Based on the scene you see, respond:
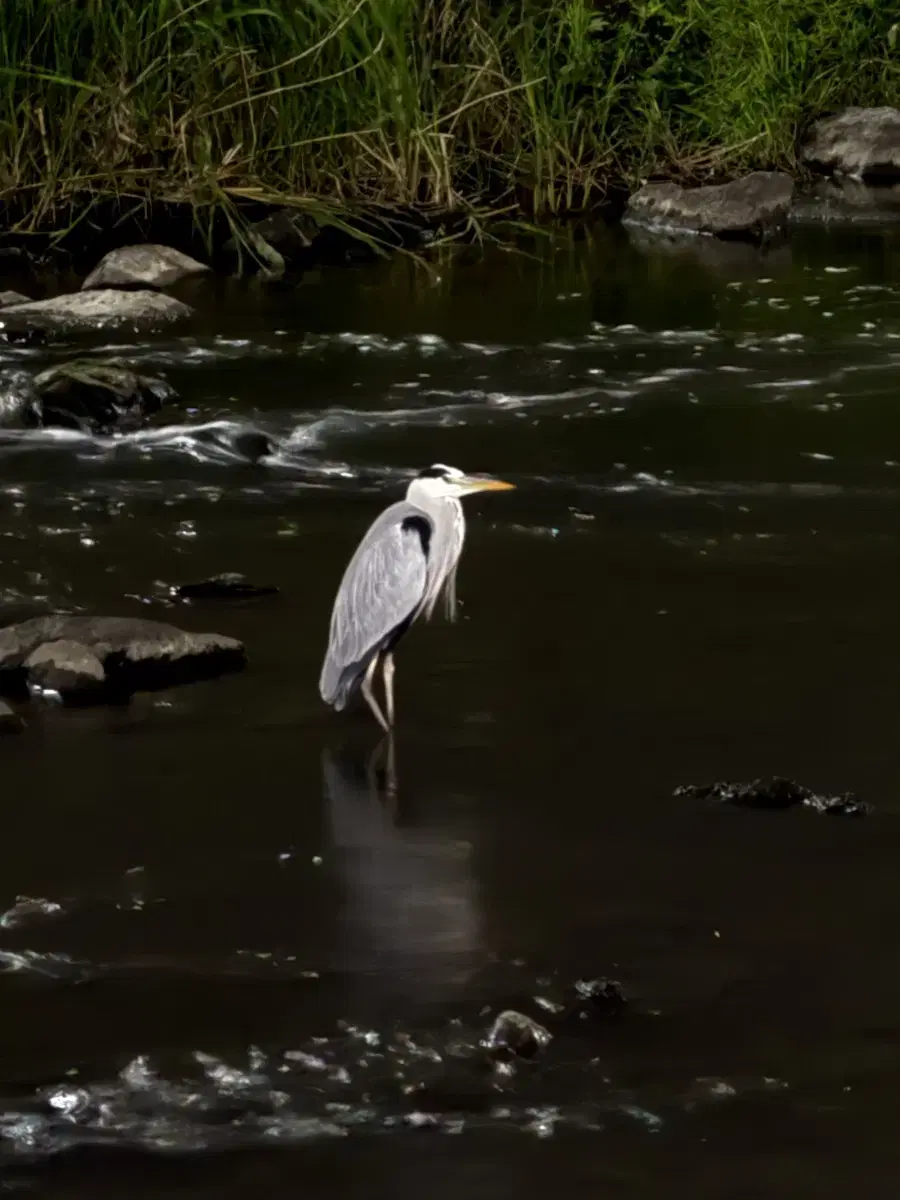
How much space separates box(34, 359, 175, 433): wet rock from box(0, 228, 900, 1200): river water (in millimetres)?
176

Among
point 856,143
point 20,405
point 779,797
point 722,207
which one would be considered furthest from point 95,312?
point 779,797

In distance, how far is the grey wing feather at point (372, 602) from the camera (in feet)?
14.6

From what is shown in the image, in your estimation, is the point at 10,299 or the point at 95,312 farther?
the point at 10,299

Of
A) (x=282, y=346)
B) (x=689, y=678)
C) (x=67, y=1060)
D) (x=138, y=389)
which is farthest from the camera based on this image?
(x=282, y=346)

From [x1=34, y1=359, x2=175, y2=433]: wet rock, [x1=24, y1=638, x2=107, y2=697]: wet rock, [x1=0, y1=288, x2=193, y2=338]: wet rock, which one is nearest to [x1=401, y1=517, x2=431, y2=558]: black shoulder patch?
[x1=24, y1=638, x2=107, y2=697]: wet rock

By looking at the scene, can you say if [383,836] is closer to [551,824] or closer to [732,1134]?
[551,824]

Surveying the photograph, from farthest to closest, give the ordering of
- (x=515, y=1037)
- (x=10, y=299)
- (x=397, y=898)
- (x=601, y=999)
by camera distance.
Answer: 1. (x=10, y=299)
2. (x=397, y=898)
3. (x=601, y=999)
4. (x=515, y=1037)

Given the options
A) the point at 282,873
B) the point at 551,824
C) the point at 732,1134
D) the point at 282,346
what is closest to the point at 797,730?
the point at 551,824

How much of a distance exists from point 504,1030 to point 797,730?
1396 mm

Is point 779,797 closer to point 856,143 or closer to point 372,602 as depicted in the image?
point 372,602

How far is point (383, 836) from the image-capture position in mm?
3975

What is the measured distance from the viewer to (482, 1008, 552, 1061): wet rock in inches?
124

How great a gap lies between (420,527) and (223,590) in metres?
0.94

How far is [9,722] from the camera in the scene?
444cm
